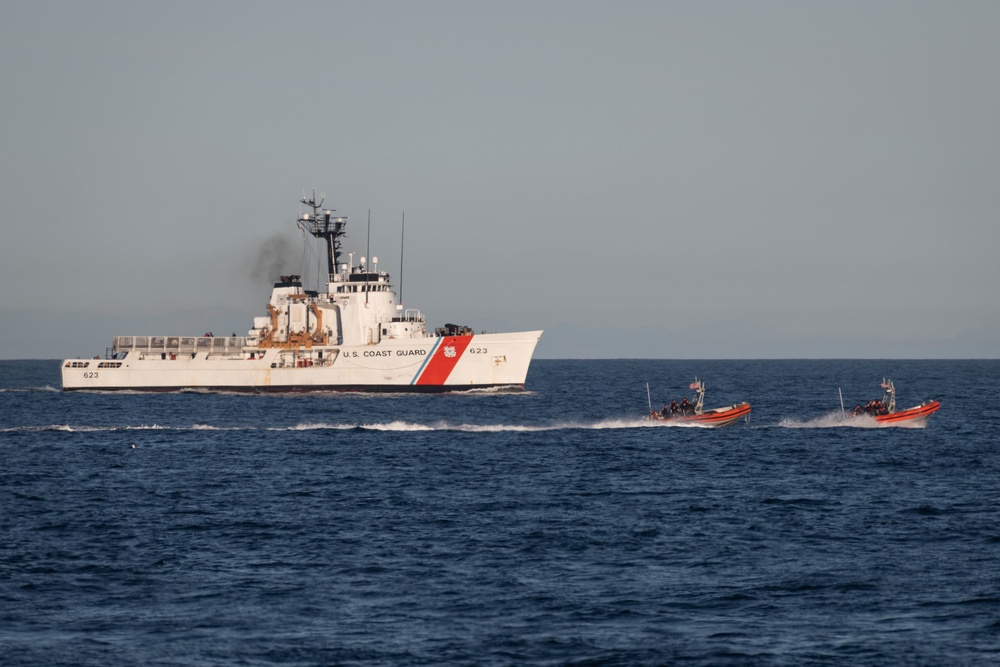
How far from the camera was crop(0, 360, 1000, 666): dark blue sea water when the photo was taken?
24203mm

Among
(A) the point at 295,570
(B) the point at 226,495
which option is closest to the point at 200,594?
(A) the point at 295,570

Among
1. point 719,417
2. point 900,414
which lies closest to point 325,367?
point 719,417

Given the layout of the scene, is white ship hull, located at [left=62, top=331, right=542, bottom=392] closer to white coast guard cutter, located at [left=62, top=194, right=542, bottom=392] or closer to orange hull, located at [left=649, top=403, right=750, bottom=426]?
white coast guard cutter, located at [left=62, top=194, right=542, bottom=392]

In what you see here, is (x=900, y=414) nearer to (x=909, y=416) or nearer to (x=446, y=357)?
(x=909, y=416)

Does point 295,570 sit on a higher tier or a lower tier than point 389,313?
lower

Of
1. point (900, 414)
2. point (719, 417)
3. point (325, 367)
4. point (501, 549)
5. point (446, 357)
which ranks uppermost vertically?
point (446, 357)

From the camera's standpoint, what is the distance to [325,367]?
105562 millimetres

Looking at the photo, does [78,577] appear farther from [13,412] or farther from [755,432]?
[13,412]

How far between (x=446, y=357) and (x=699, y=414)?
122 ft

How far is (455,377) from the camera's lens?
336 feet

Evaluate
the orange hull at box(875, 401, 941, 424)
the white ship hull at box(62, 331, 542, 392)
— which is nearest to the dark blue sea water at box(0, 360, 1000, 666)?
the orange hull at box(875, 401, 941, 424)

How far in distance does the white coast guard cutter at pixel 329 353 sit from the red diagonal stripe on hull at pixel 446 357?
0.29 ft

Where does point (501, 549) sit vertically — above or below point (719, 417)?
below

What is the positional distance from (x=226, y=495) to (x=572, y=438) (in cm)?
2590
